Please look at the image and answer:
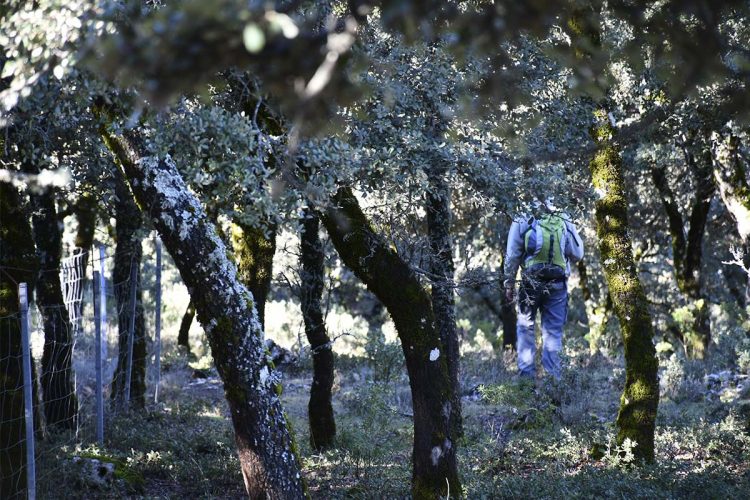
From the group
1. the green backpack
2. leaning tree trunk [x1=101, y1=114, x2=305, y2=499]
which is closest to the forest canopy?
leaning tree trunk [x1=101, y1=114, x2=305, y2=499]

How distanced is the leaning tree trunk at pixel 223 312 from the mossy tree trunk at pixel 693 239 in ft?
37.7

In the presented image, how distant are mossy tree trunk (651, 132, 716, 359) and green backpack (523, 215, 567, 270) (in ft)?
18.6

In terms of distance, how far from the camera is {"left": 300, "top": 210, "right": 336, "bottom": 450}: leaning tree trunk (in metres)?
9.12

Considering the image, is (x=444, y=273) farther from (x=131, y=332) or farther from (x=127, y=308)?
(x=127, y=308)

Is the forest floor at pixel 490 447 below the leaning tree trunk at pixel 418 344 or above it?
below

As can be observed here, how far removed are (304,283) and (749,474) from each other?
4.58 m

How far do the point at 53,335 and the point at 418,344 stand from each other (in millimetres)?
5362

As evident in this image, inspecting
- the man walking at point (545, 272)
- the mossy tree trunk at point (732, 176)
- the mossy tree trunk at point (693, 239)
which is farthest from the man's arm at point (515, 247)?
the mossy tree trunk at point (693, 239)

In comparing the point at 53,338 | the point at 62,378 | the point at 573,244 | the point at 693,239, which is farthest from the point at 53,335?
the point at 693,239

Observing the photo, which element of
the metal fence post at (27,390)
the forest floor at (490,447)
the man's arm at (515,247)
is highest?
the man's arm at (515,247)

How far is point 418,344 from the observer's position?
6.68 metres

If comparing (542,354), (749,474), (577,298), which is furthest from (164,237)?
(577,298)

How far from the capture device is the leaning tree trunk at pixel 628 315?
294 inches

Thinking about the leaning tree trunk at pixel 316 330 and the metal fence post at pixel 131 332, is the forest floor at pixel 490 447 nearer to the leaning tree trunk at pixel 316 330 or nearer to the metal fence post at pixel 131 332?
the leaning tree trunk at pixel 316 330
